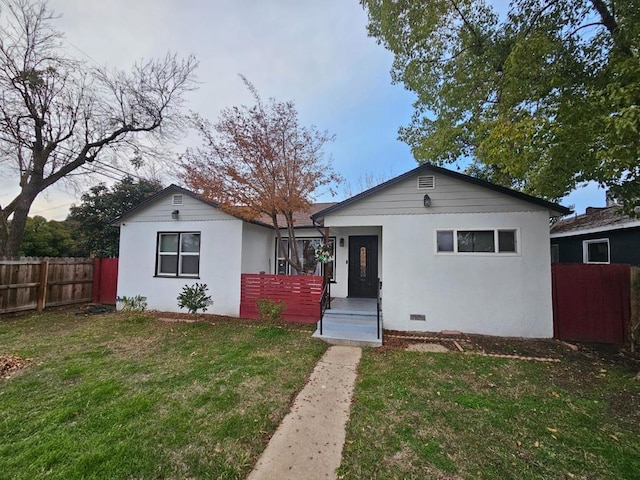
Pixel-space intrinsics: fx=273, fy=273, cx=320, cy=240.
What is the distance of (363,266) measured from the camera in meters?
9.82

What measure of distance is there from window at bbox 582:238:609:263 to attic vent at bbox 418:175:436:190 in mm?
7082

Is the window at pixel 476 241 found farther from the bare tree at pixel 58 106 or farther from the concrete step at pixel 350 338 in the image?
the bare tree at pixel 58 106

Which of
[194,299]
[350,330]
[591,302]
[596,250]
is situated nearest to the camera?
[591,302]

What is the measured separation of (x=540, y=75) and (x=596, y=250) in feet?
25.4

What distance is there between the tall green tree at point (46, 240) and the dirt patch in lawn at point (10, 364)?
1238 cm

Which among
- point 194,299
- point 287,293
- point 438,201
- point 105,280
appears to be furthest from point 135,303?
point 438,201

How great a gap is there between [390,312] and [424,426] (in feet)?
13.3

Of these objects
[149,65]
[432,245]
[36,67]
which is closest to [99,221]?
[36,67]

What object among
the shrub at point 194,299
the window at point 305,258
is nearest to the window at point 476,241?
the window at point 305,258

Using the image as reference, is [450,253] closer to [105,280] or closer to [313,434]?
[313,434]

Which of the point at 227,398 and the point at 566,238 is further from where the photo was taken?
the point at 566,238

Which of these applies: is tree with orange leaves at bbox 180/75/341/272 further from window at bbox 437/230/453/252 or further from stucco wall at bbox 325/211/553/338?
window at bbox 437/230/453/252

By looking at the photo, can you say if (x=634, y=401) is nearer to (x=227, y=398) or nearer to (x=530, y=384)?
(x=530, y=384)

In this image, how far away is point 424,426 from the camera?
124 inches
